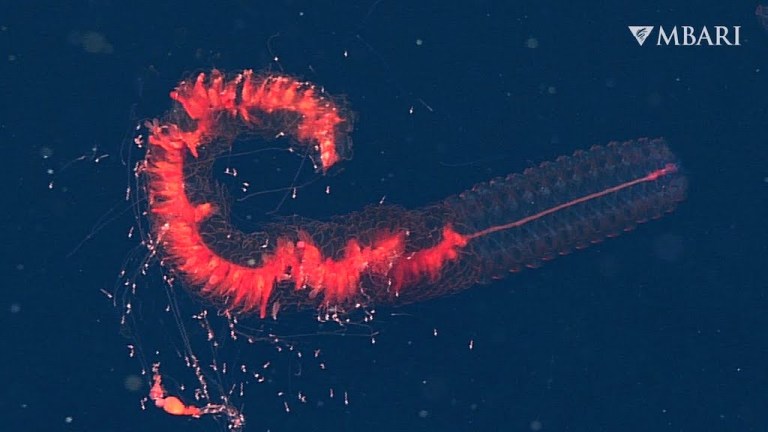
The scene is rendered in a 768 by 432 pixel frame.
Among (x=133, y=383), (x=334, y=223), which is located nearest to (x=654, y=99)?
(x=334, y=223)

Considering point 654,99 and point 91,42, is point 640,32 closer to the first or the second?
point 654,99

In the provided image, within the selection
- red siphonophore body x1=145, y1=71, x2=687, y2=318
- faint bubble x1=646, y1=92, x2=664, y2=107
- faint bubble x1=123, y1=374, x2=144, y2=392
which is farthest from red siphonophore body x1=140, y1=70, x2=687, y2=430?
faint bubble x1=123, y1=374, x2=144, y2=392

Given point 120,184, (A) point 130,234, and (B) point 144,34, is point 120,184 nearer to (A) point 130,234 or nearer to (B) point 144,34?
(A) point 130,234

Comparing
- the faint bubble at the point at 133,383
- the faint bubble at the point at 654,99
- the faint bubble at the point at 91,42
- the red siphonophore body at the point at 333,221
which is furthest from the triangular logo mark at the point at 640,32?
the faint bubble at the point at 133,383

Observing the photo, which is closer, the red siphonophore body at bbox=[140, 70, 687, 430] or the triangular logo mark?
the red siphonophore body at bbox=[140, 70, 687, 430]

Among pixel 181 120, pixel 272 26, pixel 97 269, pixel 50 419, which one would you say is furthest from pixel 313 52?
pixel 50 419

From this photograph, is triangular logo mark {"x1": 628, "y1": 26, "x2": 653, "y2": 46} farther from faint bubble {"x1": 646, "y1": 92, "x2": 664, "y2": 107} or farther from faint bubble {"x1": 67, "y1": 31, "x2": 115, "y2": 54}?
faint bubble {"x1": 67, "y1": 31, "x2": 115, "y2": 54}

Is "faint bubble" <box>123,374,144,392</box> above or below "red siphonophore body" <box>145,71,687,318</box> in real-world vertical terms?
below
